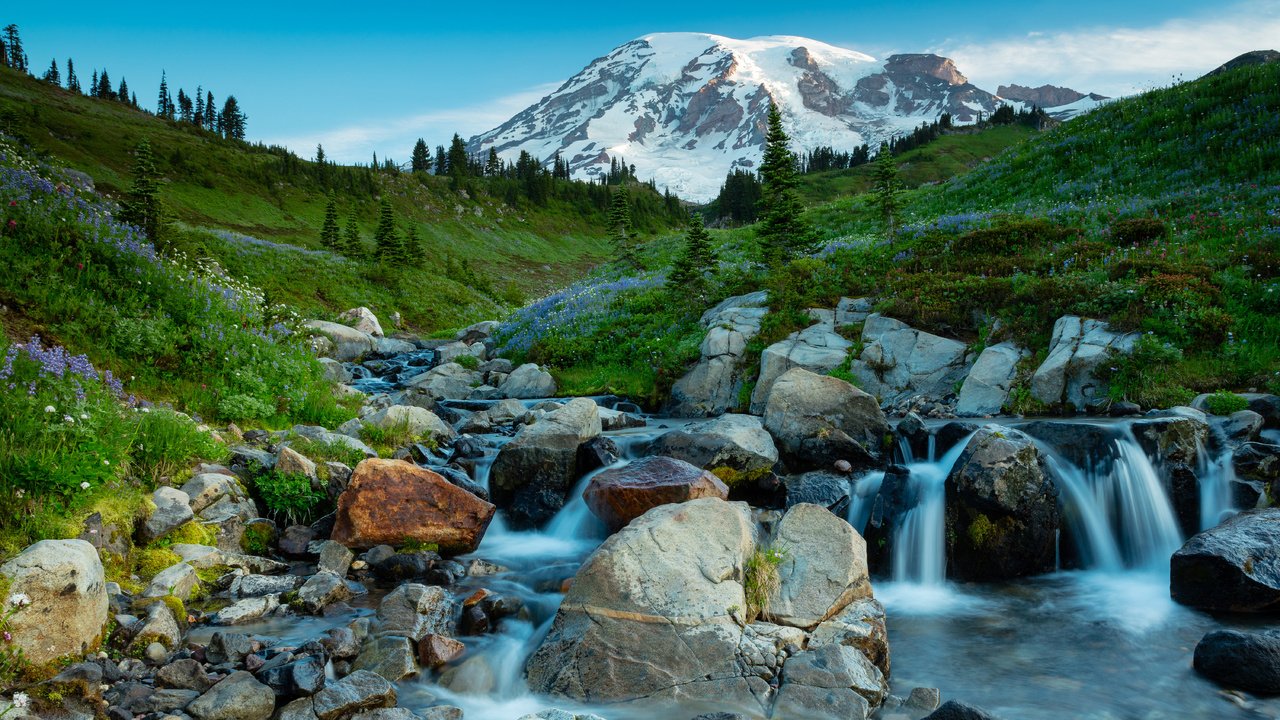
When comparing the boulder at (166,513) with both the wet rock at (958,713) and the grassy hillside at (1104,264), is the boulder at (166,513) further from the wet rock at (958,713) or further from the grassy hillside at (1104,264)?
the grassy hillside at (1104,264)

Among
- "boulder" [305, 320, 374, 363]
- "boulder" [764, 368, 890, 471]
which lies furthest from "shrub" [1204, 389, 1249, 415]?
"boulder" [305, 320, 374, 363]

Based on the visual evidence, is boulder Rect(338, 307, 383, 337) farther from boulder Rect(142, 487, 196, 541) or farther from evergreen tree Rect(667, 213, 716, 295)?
boulder Rect(142, 487, 196, 541)

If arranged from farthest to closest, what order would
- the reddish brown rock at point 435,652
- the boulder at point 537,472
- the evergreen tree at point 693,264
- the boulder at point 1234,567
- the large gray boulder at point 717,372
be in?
the evergreen tree at point 693,264 → the large gray boulder at point 717,372 → the boulder at point 537,472 → the boulder at point 1234,567 → the reddish brown rock at point 435,652

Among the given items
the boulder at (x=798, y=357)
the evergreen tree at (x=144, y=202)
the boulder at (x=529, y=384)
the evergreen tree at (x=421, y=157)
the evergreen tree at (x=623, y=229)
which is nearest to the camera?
the boulder at (x=798, y=357)

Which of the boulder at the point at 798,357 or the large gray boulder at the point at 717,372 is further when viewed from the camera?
the large gray boulder at the point at 717,372

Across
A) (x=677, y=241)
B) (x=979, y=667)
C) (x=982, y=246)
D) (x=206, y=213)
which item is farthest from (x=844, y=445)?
(x=206, y=213)

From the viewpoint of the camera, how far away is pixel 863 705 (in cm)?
527

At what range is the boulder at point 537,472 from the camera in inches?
413

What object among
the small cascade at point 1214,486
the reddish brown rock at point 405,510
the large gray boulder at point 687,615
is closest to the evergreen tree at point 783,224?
the small cascade at point 1214,486

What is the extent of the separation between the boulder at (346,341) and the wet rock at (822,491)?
69.9 ft

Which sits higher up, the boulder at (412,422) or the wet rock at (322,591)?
the boulder at (412,422)

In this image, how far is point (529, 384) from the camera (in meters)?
19.3

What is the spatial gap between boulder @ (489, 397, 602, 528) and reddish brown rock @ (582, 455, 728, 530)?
1.37m

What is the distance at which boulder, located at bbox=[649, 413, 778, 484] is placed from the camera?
1053cm
